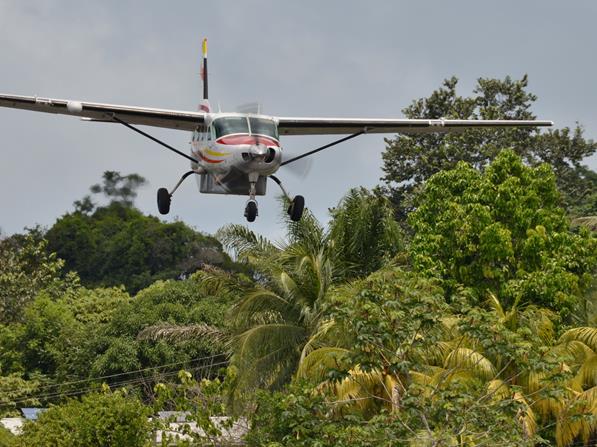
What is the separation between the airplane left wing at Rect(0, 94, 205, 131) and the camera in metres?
26.0

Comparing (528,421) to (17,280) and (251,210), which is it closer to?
(251,210)

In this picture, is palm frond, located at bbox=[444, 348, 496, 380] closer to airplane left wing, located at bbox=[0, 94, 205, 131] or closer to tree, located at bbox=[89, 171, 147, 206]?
airplane left wing, located at bbox=[0, 94, 205, 131]

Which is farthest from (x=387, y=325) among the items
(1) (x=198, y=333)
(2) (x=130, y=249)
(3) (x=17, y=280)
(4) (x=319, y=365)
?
(2) (x=130, y=249)

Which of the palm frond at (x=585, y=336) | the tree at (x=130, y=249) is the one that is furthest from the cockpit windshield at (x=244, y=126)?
the tree at (x=130, y=249)

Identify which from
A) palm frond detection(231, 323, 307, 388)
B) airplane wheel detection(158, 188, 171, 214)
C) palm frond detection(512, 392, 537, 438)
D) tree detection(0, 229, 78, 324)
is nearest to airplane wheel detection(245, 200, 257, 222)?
palm frond detection(231, 323, 307, 388)

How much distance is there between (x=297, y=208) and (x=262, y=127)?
3324mm

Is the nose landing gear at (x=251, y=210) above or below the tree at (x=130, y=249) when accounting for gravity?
below

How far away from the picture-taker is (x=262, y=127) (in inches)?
945

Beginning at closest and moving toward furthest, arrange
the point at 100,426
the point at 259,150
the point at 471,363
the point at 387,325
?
the point at 387,325 → the point at 471,363 → the point at 259,150 → the point at 100,426

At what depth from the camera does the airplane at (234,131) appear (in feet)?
77.8

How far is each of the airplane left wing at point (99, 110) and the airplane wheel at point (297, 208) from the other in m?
2.63

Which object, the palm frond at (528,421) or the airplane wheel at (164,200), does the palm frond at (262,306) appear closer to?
the airplane wheel at (164,200)

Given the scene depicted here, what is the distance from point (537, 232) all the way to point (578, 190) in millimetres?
22302

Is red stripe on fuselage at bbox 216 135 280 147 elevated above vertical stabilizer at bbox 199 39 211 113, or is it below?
below
